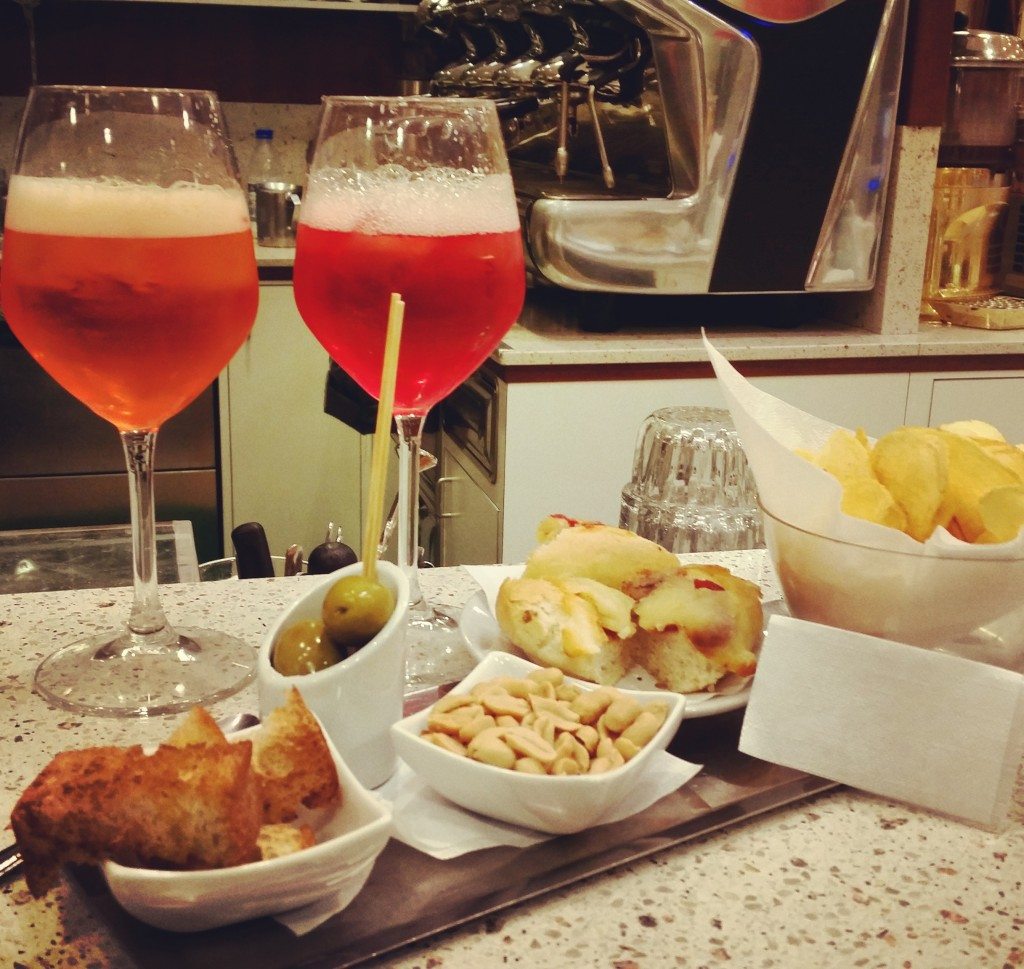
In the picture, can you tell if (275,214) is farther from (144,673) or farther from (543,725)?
(543,725)

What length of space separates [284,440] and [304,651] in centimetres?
255

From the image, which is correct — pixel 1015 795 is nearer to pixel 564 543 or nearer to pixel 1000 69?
pixel 564 543

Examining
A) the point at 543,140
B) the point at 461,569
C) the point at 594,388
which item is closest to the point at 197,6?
the point at 543,140

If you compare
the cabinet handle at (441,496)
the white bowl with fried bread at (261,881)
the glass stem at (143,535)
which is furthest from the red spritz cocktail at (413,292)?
the cabinet handle at (441,496)

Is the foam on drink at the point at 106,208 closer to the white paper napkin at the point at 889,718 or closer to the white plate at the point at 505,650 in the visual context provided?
the white plate at the point at 505,650

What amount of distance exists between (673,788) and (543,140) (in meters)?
2.07

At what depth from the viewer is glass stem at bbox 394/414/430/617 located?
0.74 metres

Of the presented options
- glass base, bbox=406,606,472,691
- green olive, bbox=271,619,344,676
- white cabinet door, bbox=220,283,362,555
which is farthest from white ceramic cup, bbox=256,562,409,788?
white cabinet door, bbox=220,283,362,555

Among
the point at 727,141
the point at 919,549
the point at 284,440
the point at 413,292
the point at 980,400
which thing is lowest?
the point at 284,440

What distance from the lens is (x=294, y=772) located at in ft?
1.55

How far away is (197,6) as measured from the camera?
3412mm

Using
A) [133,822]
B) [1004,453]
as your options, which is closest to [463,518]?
[1004,453]

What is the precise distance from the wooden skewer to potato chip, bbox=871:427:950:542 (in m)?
0.28

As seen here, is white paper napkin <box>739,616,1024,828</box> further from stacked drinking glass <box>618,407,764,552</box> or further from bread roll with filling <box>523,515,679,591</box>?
stacked drinking glass <box>618,407,764,552</box>
